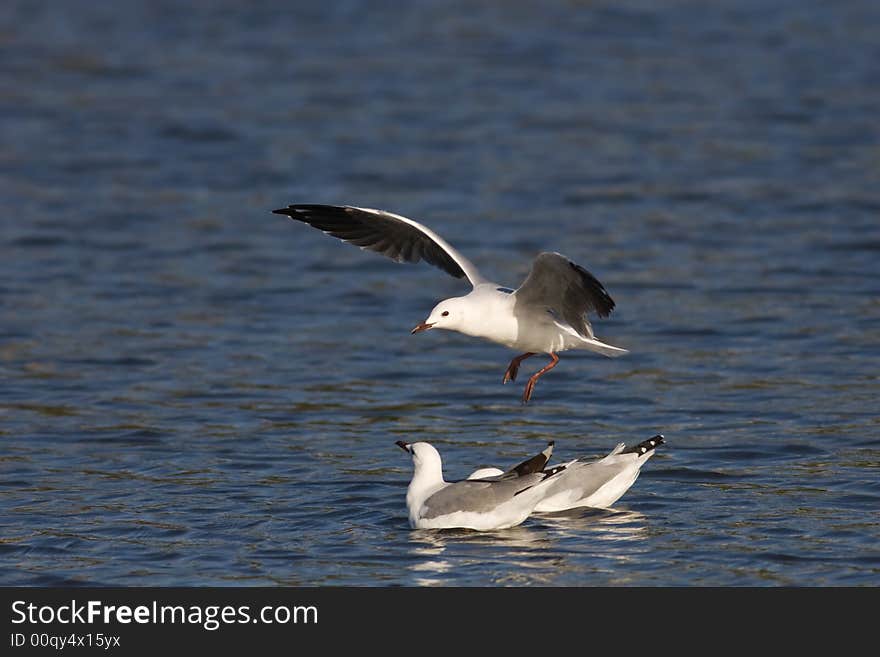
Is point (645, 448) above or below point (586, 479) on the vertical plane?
above

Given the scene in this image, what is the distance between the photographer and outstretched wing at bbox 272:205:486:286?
553 inches

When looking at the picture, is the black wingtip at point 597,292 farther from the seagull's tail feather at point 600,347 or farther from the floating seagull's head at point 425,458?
the floating seagull's head at point 425,458

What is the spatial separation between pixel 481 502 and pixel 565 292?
1.79 meters

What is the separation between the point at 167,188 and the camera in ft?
80.4

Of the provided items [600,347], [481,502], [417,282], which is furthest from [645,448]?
[417,282]

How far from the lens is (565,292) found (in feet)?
41.9

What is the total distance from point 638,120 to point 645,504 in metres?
15.3

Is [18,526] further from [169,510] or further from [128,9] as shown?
[128,9]

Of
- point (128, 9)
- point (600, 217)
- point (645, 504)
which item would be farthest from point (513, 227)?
point (128, 9)

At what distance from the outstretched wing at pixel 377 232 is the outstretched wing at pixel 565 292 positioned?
109cm

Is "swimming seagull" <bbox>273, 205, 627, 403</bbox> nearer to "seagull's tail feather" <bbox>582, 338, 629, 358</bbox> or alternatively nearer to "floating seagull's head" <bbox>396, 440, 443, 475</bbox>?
"seagull's tail feather" <bbox>582, 338, 629, 358</bbox>

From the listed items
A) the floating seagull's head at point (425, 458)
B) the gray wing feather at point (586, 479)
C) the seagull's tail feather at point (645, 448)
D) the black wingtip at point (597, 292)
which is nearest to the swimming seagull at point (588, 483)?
the gray wing feather at point (586, 479)

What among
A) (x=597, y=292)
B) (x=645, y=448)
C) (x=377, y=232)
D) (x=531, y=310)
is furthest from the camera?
(x=377, y=232)

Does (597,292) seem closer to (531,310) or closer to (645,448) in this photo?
(531,310)
